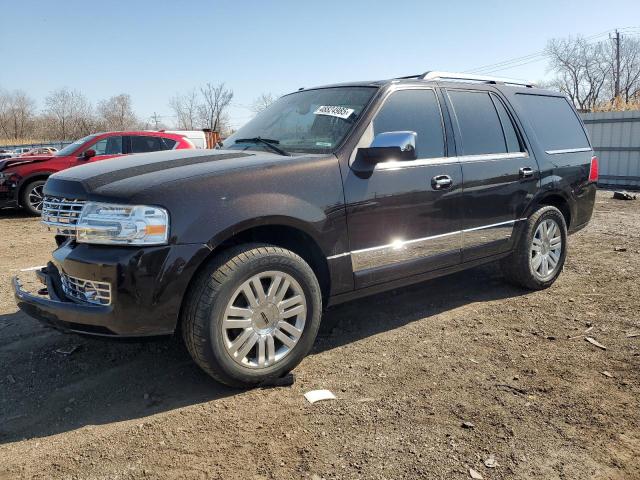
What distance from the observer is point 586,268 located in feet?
19.4

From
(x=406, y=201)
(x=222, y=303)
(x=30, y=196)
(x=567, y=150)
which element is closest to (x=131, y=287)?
(x=222, y=303)

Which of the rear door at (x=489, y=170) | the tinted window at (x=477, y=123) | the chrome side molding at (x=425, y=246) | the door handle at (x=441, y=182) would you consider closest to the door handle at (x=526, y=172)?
the rear door at (x=489, y=170)

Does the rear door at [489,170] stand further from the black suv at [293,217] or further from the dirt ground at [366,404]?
the dirt ground at [366,404]

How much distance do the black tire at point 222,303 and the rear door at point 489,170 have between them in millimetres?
1789

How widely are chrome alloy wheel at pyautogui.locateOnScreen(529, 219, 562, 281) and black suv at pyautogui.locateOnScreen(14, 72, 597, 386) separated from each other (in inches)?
2.0

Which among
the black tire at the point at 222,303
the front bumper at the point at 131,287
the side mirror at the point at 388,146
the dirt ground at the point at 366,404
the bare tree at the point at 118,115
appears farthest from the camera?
the bare tree at the point at 118,115

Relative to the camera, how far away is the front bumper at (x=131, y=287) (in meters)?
2.76

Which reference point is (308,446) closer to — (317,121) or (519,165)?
(317,121)

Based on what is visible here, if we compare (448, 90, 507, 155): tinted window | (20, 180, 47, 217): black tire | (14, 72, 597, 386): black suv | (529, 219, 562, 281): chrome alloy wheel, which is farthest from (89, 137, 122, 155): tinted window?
(529, 219, 562, 281): chrome alloy wheel

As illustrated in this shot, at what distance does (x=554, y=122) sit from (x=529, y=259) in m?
1.49

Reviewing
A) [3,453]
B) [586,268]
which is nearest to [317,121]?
[3,453]

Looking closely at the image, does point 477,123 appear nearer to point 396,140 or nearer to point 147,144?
point 396,140

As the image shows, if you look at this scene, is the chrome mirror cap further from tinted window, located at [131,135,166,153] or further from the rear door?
tinted window, located at [131,135,166,153]

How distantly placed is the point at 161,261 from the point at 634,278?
193 inches
